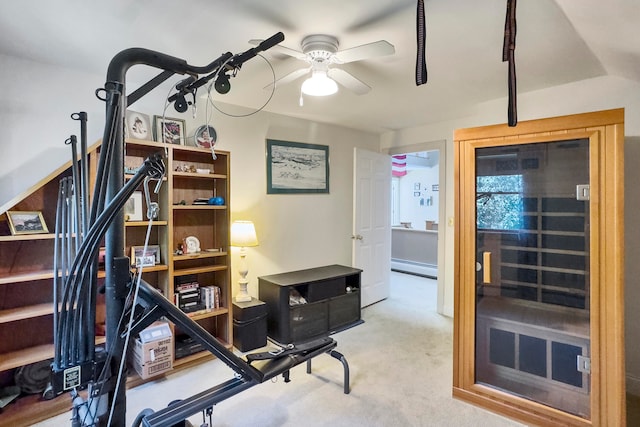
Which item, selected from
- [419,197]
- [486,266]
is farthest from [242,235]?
[419,197]

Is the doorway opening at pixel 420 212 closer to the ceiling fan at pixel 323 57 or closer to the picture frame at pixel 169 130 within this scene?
the ceiling fan at pixel 323 57

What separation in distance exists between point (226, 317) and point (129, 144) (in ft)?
5.65

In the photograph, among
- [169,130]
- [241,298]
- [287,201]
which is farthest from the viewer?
[287,201]

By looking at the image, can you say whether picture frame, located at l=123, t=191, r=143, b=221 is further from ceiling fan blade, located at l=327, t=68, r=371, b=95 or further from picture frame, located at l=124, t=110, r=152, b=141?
ceiling fan blade, located at l=327, t=68, r=371, b=95

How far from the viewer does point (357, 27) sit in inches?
74.7

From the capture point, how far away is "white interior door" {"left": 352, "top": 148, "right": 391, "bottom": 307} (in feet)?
13.8

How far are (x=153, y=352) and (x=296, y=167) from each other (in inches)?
92.8

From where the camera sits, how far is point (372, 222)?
4.50 m

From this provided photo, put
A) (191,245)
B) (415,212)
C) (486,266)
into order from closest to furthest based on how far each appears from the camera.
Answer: (486,266), (191,245), (415,212)

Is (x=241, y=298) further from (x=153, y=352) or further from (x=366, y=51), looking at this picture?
(x=366, y=51)

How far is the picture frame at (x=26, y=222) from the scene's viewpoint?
2156mm

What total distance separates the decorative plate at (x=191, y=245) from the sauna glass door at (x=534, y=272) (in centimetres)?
232

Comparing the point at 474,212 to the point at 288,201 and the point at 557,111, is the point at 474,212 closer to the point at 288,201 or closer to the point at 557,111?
the point at 557,111

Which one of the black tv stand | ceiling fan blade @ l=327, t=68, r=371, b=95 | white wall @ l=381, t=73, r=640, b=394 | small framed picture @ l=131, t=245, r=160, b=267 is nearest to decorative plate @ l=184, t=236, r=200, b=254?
small framed picture @ l=131, t=245, r=160, b=267
